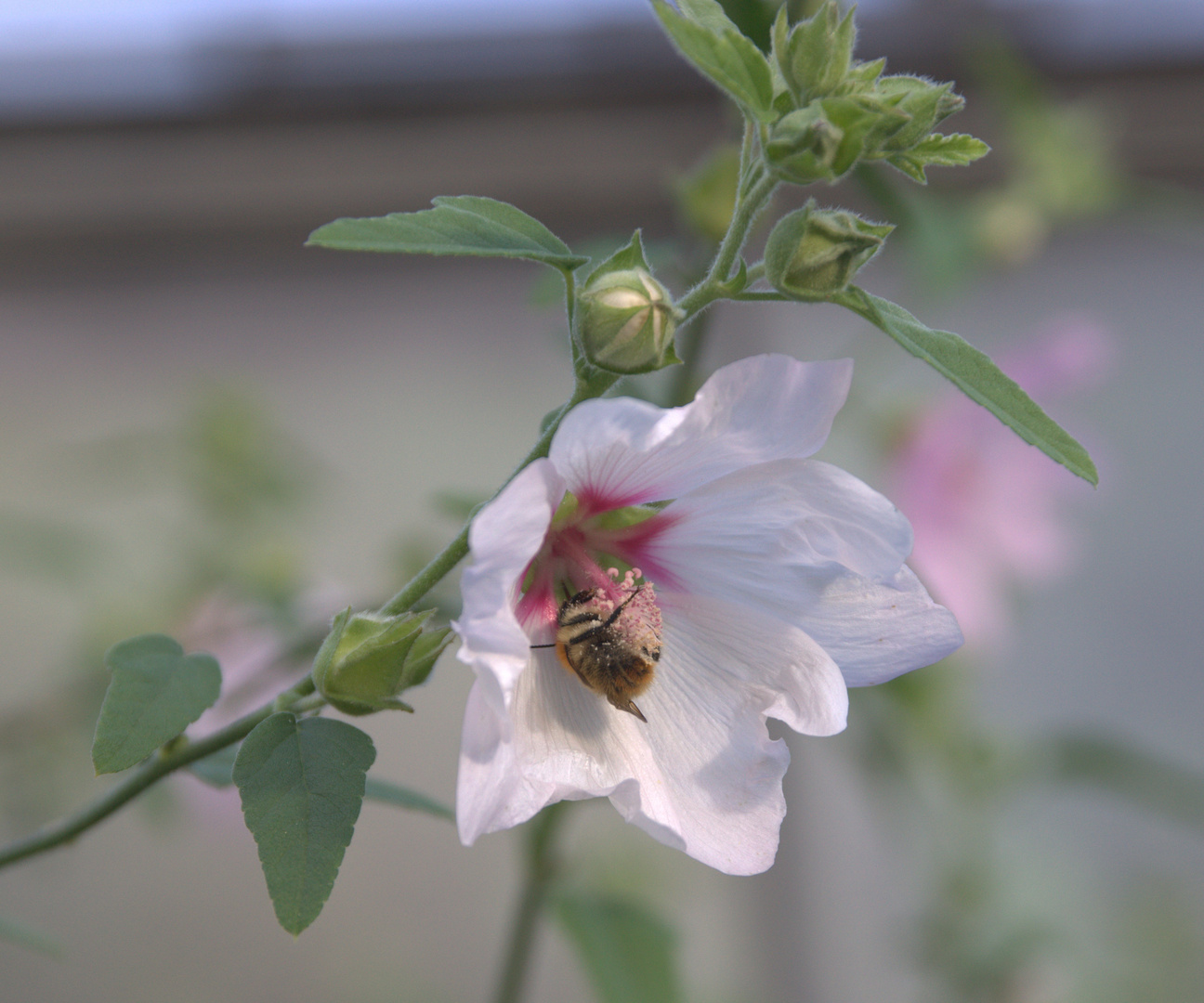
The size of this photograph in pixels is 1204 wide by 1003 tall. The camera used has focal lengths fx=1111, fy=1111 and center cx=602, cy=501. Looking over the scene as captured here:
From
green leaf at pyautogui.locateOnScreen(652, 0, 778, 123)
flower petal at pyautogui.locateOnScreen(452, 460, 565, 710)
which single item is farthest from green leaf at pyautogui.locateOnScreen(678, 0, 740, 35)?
flower petal at pyautogui.locateOnScreen(452, 460, 565, 710)

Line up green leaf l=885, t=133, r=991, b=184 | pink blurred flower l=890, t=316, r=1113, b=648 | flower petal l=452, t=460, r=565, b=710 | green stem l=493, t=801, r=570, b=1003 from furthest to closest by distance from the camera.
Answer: pink blurred flower l=890, t=316, r=1113, b=648
green stem l=493, t=801, r=570, b=1003
green leaf l=885, t=133, r=991, b=184
flower petal l=452, t=460, r=565, b=710

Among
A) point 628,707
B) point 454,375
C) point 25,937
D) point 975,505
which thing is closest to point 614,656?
point 628,707

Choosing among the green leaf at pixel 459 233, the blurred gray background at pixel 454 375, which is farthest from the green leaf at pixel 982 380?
the blurred gray background at pixel 454 375

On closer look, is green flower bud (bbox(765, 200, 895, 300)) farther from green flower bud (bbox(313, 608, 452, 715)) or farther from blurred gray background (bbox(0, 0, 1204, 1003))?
blurred gray background (bbox(0, 0, 1204, 1003))

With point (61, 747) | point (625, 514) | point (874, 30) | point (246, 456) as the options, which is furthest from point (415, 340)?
point (625, 514)

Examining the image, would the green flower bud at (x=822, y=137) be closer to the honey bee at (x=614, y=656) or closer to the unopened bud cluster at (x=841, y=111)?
the unopened bud cluster at (x=841, y=111)

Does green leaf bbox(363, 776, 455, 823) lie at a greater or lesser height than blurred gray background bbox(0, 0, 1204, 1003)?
greater
